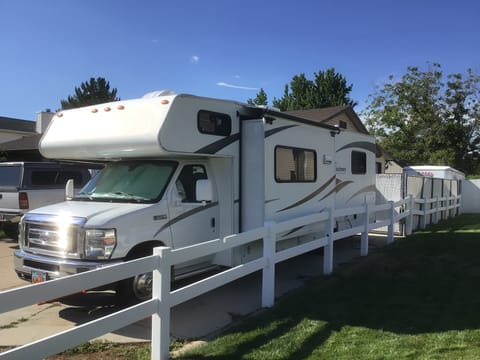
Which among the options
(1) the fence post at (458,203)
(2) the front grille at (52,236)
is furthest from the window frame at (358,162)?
(1) the fence post at (458,203)

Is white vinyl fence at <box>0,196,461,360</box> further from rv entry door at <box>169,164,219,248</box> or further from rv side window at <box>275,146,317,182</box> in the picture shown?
rv entry door at <box>169,164,219,248</box>

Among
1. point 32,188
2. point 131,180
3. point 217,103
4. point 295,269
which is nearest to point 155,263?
point 131,180

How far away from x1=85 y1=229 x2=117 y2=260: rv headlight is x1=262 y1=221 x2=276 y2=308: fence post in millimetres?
2088

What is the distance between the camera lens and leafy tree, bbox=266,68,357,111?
139ft

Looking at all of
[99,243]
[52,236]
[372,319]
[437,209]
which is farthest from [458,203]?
[52,236]

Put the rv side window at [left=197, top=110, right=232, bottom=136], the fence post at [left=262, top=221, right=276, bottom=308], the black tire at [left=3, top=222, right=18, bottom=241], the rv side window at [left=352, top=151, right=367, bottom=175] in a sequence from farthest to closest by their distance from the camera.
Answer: the black tire at [left=3, top=222, right=18, bottom=241] → the rv side window at [left=352, top=151, right=367, bottom=175] → the rv side window at [left=197, top=110, right=232, bottom=136] → the fence post at [left=262, top=221, right=276, bottom=308]

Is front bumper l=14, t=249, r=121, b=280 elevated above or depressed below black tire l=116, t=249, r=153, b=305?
above

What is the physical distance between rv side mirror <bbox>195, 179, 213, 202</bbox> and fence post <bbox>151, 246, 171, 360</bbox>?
191cm

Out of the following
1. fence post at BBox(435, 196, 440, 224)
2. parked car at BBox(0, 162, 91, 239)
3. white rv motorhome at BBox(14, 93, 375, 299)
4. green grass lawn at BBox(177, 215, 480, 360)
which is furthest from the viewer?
fence post at BBox(435, 196, 440, 224)

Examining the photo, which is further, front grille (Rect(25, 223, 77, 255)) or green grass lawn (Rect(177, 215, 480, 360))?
front grille (Rect(25, 223, 77, 255))

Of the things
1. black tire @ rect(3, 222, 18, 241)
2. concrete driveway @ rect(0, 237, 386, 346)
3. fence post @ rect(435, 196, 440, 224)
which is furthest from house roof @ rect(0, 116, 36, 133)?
fence post @ rect(435, 196, 440, 224)

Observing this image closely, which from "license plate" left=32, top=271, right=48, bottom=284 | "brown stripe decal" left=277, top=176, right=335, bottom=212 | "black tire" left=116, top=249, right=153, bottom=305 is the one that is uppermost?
"brown stripe decal" left=277, top=176, right=335, bottom=212

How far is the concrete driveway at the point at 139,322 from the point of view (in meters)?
5.23

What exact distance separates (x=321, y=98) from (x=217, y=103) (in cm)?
3778
